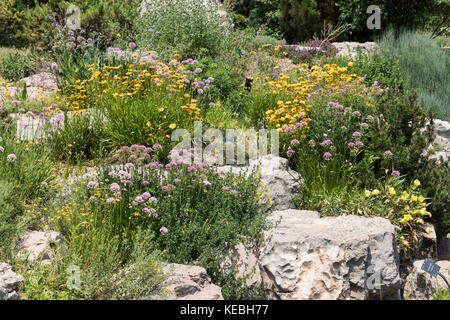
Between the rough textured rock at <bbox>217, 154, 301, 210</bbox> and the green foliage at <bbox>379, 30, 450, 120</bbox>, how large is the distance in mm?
3541

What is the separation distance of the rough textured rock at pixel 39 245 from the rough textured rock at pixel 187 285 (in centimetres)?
92

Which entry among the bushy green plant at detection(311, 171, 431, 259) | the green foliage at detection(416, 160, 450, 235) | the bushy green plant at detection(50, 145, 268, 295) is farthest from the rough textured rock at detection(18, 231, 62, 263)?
the green foliage at detection(416, 160, 450, 235)

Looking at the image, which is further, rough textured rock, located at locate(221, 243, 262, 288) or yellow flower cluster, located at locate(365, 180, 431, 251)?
yellow flower cluster, located at locate(365, 180, 431, 251)

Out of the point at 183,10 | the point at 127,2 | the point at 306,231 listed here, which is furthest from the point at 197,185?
the point at 127,2

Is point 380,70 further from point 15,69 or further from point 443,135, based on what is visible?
point 15,69

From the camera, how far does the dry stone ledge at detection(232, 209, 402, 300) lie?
143 inches

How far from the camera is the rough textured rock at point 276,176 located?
485 centimetres

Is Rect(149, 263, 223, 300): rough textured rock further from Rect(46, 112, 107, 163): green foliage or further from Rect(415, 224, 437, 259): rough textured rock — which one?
Rect(415, 224, 437, 259): rough textured rock

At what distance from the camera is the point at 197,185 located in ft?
14.9

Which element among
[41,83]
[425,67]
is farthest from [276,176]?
[425,67]

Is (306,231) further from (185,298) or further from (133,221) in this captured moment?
(133,221)

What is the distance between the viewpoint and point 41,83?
24.9ft

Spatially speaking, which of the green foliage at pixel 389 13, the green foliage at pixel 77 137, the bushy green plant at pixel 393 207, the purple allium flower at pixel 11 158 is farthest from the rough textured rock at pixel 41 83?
the green foliage at pixel 389 13

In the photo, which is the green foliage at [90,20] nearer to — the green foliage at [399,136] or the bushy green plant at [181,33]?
the bushy green plant at [181,33]
